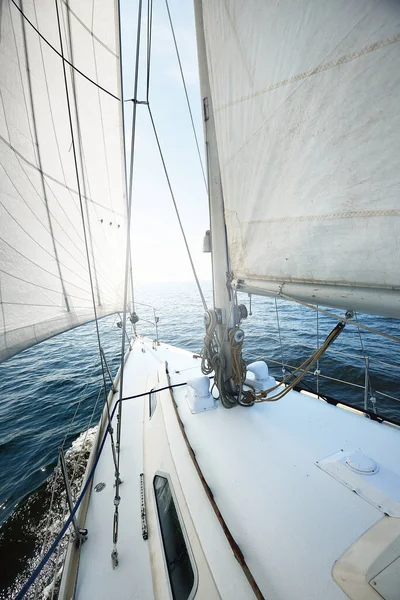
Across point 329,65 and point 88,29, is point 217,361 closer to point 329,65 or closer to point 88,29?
point 329,65

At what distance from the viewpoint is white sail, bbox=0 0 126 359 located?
232 cm

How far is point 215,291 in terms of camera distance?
3.33 meters

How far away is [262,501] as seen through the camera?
188cm

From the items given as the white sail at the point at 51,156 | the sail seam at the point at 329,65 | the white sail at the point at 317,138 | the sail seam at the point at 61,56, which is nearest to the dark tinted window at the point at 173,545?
the white sail at the point at 51,156

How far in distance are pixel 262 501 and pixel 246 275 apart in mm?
1962

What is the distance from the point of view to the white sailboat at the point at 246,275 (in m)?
1.27

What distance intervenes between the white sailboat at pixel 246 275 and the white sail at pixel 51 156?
2cm

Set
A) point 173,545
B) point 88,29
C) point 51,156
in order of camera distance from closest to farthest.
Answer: point 173,545 < point 51,156 < point 88,29

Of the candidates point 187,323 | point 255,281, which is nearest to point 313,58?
point 255,281

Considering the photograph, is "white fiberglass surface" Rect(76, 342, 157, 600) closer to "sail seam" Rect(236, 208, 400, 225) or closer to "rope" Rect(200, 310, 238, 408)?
"rope" Rect(200, 310, 238, 408)

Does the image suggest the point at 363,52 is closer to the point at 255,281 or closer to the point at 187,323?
the point at 255,281

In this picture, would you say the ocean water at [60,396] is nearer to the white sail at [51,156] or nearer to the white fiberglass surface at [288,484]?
the white fiberglass surface at [288,484]

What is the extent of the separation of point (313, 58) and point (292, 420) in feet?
11.0

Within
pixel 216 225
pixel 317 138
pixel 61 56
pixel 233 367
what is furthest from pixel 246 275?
pixel 61 56
